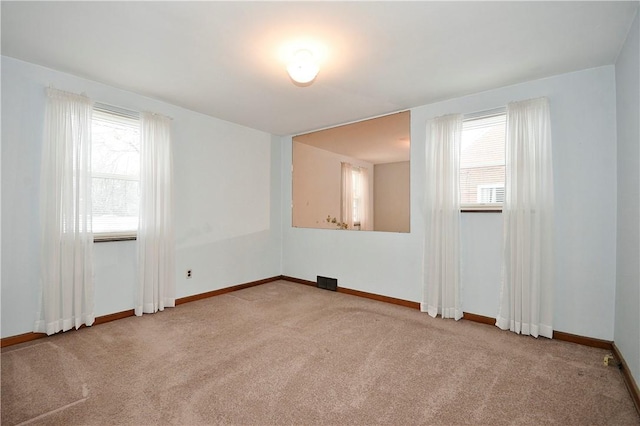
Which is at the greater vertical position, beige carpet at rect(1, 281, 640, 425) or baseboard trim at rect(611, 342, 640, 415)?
baseboard trim at rect(611, 342, 640, 415)

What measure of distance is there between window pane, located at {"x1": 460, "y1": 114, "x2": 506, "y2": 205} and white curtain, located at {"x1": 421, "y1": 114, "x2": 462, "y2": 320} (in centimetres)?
12

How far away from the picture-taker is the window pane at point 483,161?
3.25m

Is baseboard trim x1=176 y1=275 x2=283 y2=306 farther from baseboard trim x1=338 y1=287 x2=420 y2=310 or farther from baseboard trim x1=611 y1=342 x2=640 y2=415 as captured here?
baseboard trim x1=611 y1=342 x2=640 y2=415

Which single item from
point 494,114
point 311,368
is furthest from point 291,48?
point 311,368

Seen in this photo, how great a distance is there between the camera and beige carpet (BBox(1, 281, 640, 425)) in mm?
1808

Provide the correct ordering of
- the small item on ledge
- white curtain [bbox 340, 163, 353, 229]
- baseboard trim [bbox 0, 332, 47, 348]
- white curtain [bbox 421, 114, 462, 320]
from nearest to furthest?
baseboard trim [bbox 0, 332, 47, 348]
white curtain [bbox 421, 114, 462, 320]
white curtain [bbox 340, 163, 353, 229]
the small item on ledge

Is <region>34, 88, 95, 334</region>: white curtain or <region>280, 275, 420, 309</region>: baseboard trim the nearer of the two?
<region>34, 88, 95, 334</region>: white curtain

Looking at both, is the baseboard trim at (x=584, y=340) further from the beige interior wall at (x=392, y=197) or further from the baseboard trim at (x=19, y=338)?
the baseboard trim at (x=19, y=338)

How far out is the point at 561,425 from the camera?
173 centimetres

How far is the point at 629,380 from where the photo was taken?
2076 millimetres

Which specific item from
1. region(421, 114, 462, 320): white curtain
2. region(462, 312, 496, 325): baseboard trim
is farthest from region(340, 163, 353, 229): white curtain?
region(462, 312, 496, 325): baseboard trim

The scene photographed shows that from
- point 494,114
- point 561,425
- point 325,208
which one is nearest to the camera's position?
point 561,425

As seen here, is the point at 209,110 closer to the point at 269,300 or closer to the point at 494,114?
the point at 269,300

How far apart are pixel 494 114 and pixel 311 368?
3.14m
